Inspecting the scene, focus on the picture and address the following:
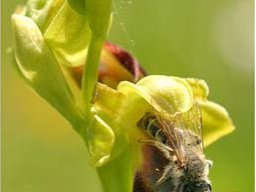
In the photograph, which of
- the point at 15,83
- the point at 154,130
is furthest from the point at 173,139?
the point at 15,83

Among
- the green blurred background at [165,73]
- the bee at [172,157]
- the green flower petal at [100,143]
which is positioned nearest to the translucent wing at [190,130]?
the bee at [172,157]

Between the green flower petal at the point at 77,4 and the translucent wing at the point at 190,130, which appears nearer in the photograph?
the green flower petal at the point at 77,4

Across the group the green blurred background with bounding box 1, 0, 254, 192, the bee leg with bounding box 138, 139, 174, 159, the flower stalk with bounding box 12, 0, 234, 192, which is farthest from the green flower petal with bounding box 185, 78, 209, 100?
the green blurred background with bounding box 1, 0, 254, 192

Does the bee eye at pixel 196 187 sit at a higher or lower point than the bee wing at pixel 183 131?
lower

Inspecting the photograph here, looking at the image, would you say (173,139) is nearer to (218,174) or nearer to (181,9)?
(218,174)

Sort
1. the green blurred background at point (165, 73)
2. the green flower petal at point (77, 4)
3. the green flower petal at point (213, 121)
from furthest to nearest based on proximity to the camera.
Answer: the green blurred background at point (165, 73), the green flower petal at point (213, 121), the green flower petal at point (77, 4)

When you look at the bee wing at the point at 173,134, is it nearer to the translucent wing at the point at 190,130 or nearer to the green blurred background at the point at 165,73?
the translucent wing at the point at 190,130
